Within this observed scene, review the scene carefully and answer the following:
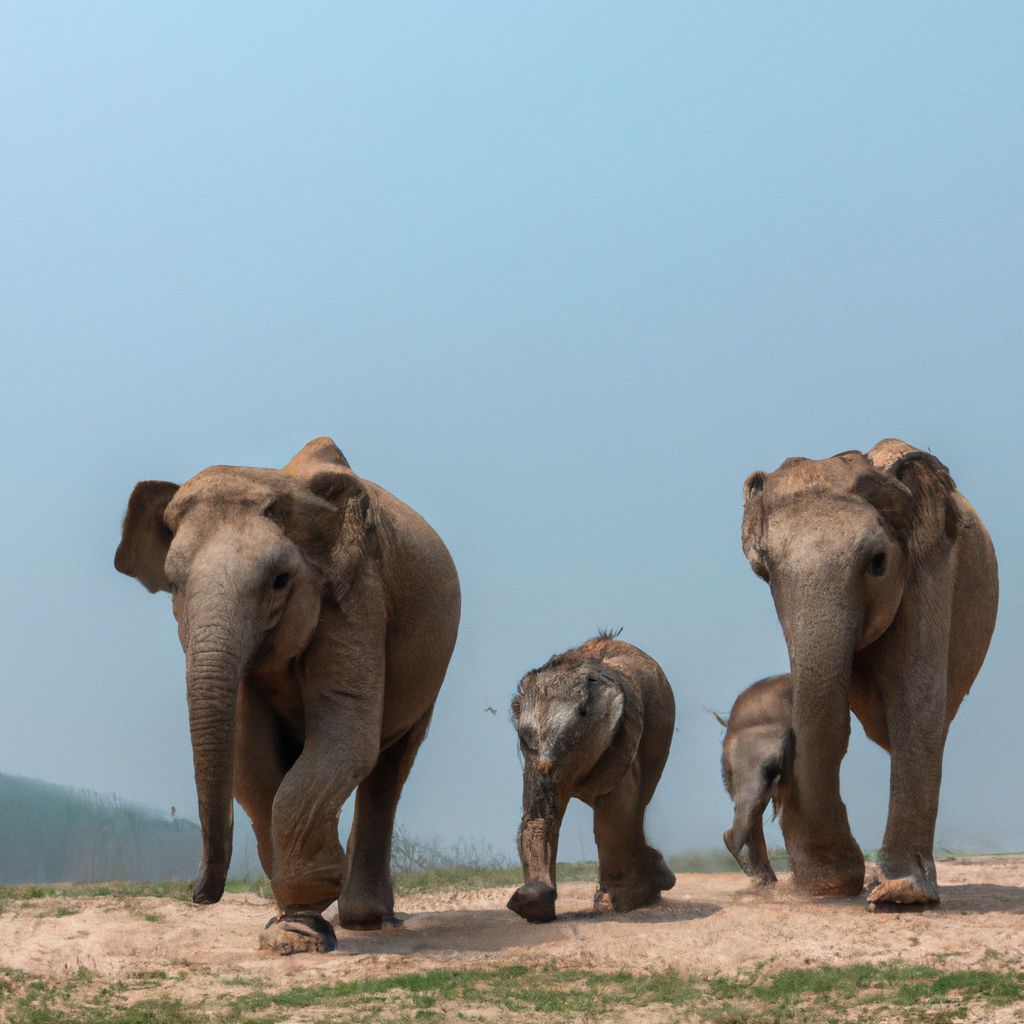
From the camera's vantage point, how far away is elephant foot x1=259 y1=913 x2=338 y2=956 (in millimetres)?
11102

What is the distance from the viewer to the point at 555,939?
11.1 m

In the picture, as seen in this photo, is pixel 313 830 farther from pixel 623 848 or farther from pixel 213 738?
pixel 623 848

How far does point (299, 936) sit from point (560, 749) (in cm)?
217

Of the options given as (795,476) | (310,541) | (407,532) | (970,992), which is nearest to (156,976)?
(310,541)

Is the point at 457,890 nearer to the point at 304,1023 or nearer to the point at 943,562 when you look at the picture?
the point at 943,562

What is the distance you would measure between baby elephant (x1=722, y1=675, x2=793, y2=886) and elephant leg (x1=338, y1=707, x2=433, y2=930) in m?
2.44

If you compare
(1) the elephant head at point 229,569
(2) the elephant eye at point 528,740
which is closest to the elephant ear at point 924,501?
(2) the elephant eye at point 528,740

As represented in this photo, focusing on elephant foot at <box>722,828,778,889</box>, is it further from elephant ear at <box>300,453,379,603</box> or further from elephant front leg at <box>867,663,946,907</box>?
elephant ear at <box>300,453,379,603</box>

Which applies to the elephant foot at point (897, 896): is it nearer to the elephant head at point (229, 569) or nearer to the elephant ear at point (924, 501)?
the elephant ear at point (924, 501)

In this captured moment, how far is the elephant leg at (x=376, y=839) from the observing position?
1282 centimetres

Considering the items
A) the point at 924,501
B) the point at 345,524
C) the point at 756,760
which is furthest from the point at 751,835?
the point at 345,524

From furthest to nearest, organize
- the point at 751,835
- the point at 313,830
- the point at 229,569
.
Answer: the point at 751,835 → the point at 313,830 → the point at 229,569

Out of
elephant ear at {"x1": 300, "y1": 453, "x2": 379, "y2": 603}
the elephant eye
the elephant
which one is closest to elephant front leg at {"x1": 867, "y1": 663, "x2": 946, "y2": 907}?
the elephant eye

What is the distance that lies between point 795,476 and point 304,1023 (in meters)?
5.66
